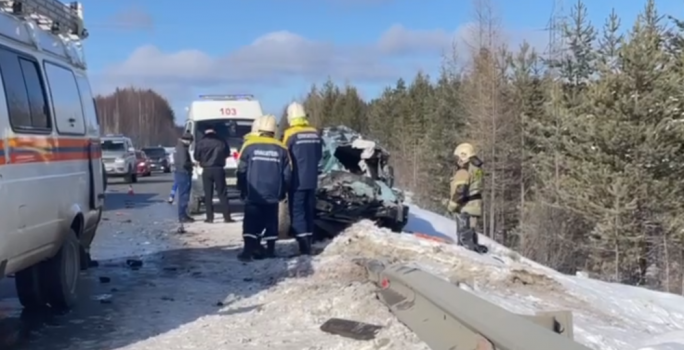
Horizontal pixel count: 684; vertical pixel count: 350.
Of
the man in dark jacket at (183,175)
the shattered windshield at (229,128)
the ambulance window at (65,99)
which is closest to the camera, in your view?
the ambulance window at (65,99)

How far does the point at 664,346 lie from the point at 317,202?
7.58 meters

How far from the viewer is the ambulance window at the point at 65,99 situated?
8556 mm

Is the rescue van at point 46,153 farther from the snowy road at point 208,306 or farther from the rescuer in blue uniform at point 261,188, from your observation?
the rescuer in blue uniform at point 261,188

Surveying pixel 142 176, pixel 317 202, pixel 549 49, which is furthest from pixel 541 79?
pixel 317 202

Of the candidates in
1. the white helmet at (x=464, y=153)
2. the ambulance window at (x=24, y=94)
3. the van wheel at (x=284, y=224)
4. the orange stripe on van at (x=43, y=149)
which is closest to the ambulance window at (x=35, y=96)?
the ambulance window at (x=24, y=94)

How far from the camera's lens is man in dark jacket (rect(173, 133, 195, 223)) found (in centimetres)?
1741

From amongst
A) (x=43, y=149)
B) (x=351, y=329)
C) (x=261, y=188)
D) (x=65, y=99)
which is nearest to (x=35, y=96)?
(x=43, y=149)

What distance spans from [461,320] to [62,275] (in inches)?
186

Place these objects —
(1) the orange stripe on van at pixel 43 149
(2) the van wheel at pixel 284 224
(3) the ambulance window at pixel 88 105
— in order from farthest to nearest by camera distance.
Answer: (2) the van wheel at pixel 284 224 → (3) the ambulance window at pixel 88 105 → (1) the orange stripe on van at pixel 43 149

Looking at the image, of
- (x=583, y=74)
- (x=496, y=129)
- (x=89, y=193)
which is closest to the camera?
(x=89, y=193)

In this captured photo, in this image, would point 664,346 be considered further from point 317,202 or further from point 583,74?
point 583,74

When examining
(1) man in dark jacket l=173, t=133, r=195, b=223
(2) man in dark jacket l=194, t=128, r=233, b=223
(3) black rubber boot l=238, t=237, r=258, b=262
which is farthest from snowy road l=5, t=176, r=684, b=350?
(1) man in dark jacket l=173, t=133, r=195, b=223

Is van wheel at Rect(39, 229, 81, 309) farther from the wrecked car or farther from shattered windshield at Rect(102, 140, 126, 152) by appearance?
shattered windshield at Rect(102, 140, 126, 152)

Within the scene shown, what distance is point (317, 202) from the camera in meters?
14.0
